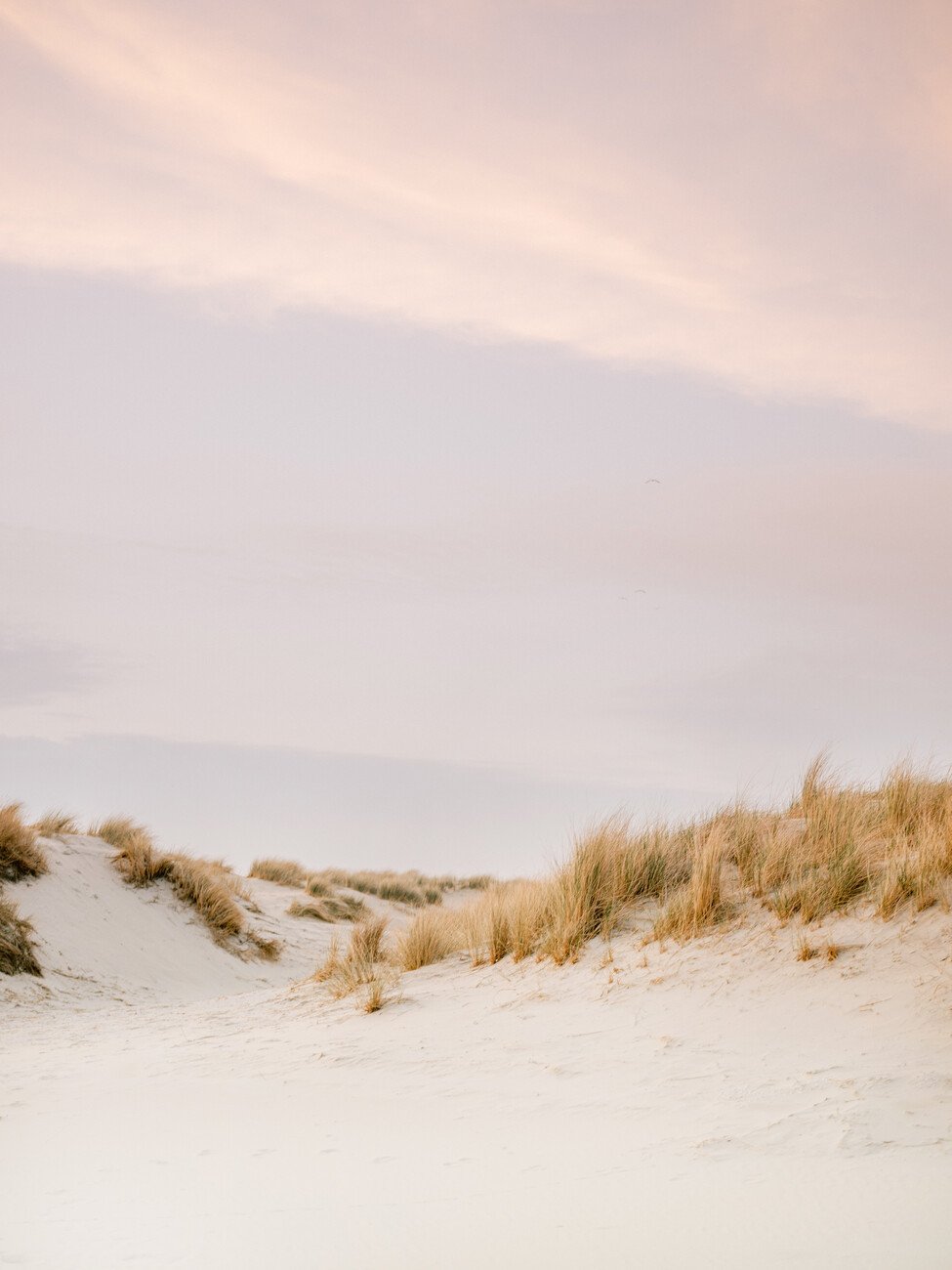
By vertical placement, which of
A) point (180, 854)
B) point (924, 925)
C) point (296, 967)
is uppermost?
point (924, 925)

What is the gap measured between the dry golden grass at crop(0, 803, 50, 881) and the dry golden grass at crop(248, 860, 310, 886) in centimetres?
812

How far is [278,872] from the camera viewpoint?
21234 millimetres

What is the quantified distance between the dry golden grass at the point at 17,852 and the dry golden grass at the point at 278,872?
8.12m

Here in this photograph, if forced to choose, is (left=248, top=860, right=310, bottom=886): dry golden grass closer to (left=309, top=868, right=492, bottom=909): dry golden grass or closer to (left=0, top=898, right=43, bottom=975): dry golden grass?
(left=309, top=868, right=492, bottom=909): dry golden grass

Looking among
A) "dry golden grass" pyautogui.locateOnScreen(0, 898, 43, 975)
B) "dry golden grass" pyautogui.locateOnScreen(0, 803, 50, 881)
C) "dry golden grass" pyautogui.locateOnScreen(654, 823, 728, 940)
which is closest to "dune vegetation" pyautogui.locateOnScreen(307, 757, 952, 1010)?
"dry golden grass" pyautogui.locateOnScreen(654, 823, 728, 940)

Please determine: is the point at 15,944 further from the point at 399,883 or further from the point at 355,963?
the point at 399,883

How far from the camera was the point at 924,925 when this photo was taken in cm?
580

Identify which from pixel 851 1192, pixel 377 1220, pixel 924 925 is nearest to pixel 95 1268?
pixel 377 1220

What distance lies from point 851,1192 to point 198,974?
1082 cm

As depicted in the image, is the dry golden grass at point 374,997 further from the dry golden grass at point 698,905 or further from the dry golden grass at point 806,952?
the dry golden grass at point 806,952

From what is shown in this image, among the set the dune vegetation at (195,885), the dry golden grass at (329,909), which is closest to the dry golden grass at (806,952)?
the dune vegetation at (195,885)

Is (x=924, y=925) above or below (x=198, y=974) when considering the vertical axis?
above

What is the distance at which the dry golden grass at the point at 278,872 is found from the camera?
68.8ft

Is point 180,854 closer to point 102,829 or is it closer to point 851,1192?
point 102,829
